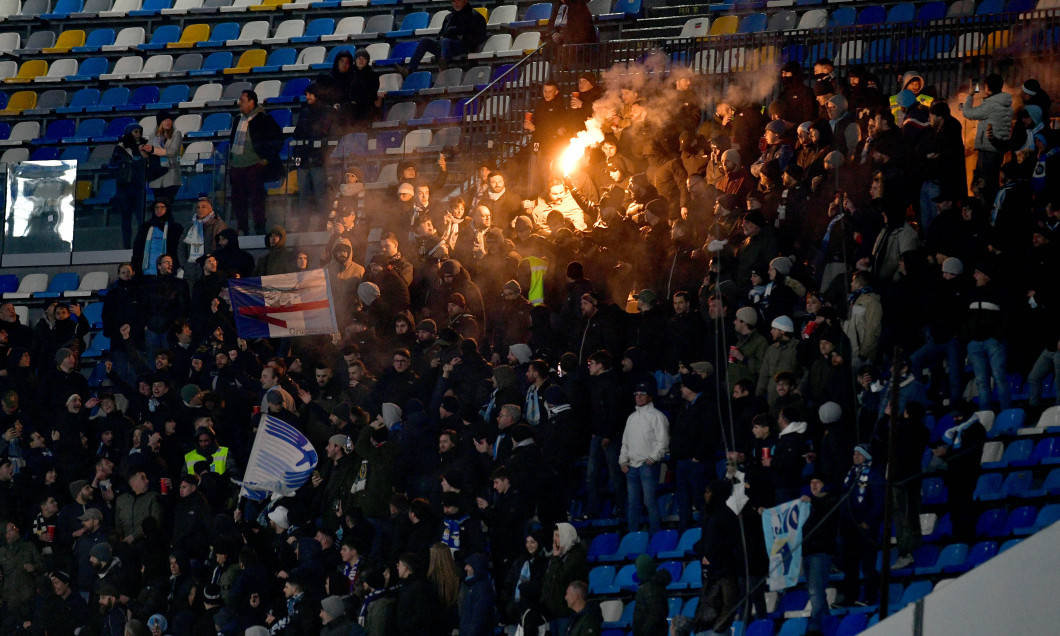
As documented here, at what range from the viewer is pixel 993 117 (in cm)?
1436

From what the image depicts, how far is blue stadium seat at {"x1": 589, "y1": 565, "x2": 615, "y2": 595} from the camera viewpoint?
12.5 meters

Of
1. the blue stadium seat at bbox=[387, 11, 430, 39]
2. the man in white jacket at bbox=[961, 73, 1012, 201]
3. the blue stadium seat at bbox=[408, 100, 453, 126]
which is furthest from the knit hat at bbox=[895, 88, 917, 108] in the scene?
A: the blue stadium seat at bbox=[387, 11, 430, 39]

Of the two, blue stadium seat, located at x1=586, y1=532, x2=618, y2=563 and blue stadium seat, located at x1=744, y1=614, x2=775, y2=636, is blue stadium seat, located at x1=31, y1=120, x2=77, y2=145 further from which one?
blue stadium seat, located at x1=744, y1=614, x2=775, y2=636

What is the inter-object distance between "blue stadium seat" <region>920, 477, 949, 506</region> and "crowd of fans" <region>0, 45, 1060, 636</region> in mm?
167

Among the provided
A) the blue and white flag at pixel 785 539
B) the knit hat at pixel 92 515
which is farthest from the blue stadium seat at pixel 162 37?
the blue and white flag at pixel 785 539

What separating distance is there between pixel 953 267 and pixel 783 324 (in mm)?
1470

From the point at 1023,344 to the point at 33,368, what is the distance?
10.8m

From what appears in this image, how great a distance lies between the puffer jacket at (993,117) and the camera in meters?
14.3

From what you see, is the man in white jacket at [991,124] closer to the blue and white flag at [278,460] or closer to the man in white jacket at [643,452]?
the man in white jacket at [643,452]

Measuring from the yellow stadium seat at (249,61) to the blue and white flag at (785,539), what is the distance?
14.7 meters

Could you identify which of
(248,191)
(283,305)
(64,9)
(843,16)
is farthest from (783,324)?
(64,9)

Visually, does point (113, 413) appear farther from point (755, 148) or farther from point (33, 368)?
point (755, 148)

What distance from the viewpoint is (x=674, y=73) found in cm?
1781

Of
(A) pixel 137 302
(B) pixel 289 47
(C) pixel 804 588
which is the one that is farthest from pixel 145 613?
(B) pixel 289 47
